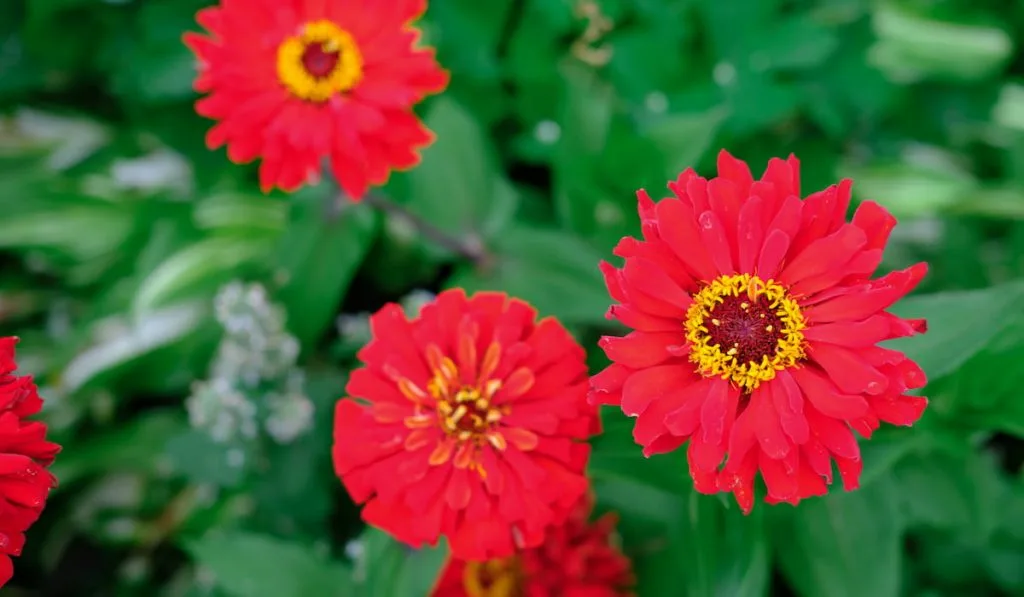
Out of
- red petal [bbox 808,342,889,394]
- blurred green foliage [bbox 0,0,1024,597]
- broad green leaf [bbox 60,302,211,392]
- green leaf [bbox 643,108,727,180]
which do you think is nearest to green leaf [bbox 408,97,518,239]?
blurred green foliage [bbox 0,0,1024,597]

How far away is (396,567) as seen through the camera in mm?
779

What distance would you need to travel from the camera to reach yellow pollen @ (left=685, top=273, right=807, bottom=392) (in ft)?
1.89

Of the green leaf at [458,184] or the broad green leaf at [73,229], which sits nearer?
the green leaf at [458,184]

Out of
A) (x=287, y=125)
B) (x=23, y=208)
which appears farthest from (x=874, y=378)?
(x=23, y=208)

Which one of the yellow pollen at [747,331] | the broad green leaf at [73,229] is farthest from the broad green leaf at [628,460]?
the broad green leaf at [73,229]

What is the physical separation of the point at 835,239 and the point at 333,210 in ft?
2.33

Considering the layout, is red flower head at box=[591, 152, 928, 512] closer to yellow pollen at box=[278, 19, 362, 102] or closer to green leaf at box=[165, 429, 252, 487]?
yellow pollen at box=[278, 19, 362, 102]

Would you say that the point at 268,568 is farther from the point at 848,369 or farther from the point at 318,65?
the point at 848,369

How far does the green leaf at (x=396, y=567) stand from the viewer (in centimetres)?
76

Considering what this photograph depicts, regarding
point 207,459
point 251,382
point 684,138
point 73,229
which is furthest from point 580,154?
point 73,229

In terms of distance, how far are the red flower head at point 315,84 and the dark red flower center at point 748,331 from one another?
14.4 inches

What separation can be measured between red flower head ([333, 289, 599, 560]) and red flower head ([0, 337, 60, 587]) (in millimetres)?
214

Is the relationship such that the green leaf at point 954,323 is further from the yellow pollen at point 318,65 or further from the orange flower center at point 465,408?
the yellow pollen at point 318,65

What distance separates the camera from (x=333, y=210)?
109 cm
